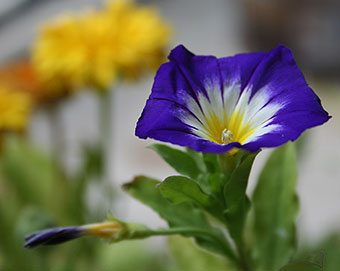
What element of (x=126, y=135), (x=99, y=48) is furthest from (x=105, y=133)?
(x=126, y=135)

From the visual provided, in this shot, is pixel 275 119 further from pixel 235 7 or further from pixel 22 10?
pixel 235 7

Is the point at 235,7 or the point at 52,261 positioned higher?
the point at 235,7

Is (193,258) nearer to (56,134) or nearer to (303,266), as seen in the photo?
(303,266)

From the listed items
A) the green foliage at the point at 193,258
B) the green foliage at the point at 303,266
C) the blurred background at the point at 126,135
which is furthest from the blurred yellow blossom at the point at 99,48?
the green foliage at the point at 303,266

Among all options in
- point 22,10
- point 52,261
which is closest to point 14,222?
point 52,261

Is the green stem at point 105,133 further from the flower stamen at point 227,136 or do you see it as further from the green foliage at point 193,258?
the flower stamen at point 227,136
